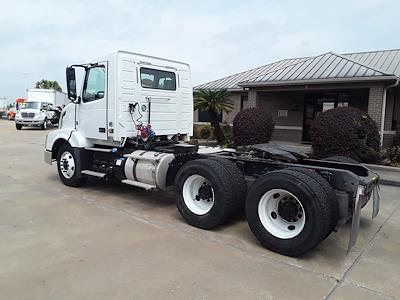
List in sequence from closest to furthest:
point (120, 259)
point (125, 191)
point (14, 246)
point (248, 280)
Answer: point (248, 280), point (120, 259), point (14, 246), point (125, 191)

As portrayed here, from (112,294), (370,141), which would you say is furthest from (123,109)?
(370,141)

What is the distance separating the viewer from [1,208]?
6133 mm

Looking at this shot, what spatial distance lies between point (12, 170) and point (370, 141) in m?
10.7

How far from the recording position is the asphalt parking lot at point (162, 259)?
3.49 meters

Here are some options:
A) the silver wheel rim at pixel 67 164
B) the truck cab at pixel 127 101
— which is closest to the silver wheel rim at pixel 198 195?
the truck cab at pixel 127 101

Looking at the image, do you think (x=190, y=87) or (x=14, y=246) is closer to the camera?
(x=14, y=246)

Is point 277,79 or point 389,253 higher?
point 277,79

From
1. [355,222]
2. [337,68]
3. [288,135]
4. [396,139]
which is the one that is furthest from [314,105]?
[355,222]

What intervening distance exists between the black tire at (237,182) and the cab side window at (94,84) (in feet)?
10.7

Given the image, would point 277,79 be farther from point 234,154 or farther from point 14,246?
point 14,246

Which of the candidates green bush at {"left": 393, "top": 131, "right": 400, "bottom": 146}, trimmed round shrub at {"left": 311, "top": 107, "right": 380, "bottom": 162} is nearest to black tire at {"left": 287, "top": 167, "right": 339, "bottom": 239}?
trimmed round shrub at {"left": 311, "top": 107, "right": 380, "bottom": 162}

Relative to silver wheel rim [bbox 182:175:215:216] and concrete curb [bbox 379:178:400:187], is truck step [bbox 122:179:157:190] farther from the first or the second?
concrete curb [bbox 379:178:400:187]

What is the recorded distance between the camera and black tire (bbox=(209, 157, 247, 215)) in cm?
516

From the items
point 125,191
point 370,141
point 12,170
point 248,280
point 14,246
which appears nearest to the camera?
point 248,280
